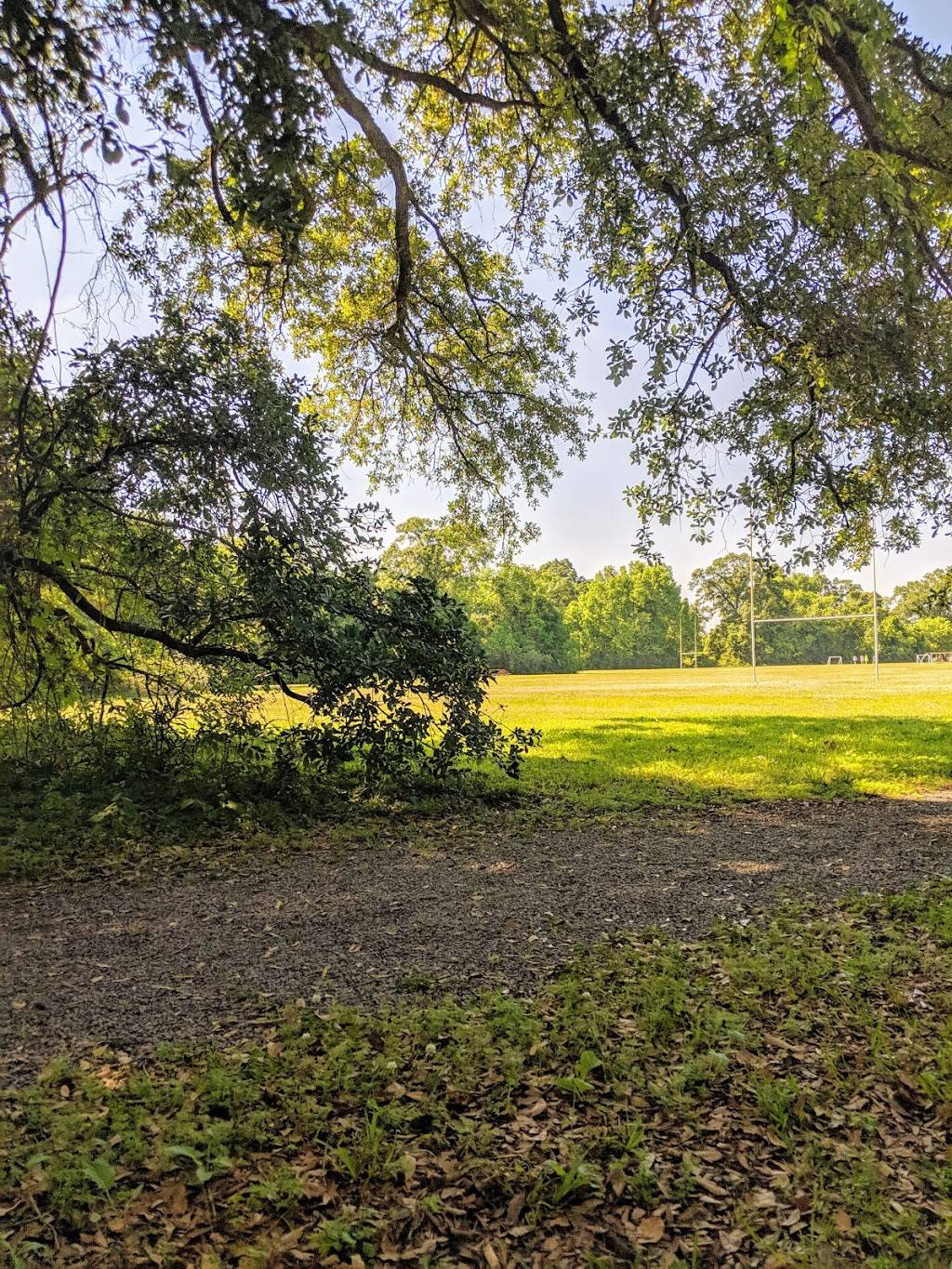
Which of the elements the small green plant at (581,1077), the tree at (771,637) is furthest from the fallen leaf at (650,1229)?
the tree at (771,637)

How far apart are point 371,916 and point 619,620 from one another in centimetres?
6145

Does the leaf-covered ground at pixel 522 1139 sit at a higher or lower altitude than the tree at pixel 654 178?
lower

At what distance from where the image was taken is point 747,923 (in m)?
4.68

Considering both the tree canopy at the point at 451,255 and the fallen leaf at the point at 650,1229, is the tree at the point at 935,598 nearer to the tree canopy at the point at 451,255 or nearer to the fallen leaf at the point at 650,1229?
the tree canopy at the point at 451,255

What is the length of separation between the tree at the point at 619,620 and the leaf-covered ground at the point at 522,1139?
6113cm

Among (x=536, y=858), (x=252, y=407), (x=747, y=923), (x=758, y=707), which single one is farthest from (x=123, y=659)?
(x=758, y=707)

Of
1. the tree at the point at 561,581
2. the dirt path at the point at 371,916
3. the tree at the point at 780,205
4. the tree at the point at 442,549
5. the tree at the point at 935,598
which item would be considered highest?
the tree at the point at 561,581

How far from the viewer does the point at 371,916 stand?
16.1 feet

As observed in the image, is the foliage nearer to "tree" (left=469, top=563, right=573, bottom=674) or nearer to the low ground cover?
the low ground cover

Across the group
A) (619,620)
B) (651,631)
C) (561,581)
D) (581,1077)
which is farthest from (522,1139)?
(561,581)

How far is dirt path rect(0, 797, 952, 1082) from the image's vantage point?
367cm

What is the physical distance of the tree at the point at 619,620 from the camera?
6431 cm

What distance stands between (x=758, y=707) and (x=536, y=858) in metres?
15.1

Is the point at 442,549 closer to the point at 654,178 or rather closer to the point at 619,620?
the point at 654,178
